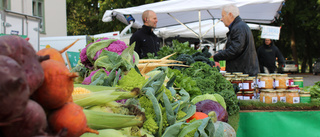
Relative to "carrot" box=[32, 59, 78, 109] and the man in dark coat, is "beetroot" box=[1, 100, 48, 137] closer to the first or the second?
"carrot" box=[32, 59, 78, 109]

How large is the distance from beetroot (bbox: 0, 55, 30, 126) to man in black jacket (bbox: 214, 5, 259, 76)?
4.23 m

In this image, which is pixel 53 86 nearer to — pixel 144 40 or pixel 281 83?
pixel 281 83

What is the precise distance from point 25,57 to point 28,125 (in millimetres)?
139

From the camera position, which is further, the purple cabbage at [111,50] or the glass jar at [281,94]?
the glass jar at [281,94]

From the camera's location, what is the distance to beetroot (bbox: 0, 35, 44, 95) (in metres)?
0.56

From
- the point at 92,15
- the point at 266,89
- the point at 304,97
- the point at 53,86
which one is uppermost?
the point at 92,15

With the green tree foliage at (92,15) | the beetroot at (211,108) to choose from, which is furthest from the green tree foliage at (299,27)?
the beetroot at (211,108)

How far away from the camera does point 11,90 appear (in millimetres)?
516

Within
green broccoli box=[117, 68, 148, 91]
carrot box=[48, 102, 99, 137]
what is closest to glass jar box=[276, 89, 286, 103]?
green broccoli box=[117, 68, 148, 91]

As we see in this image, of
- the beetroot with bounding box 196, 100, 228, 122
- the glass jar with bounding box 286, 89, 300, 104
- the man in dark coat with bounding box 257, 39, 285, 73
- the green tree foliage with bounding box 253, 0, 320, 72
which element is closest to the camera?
the beetroot with bounding box 196, 100, 228, 122

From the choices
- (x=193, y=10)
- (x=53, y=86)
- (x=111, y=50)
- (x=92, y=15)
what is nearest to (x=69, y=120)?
(x=53, y=86)

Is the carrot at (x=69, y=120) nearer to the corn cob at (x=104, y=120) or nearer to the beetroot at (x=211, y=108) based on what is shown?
the corn cob at (x=104, y=120)

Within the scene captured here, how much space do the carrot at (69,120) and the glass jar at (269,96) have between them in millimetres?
3108

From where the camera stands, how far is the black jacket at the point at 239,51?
14.9 feet
